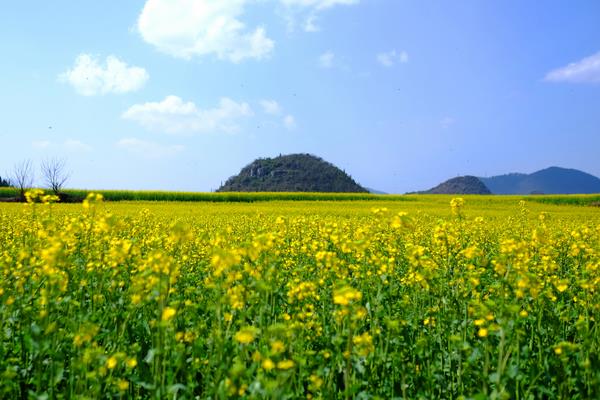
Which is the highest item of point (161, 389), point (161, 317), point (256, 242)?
point (256, 242)

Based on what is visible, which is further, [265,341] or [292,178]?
[292,178]

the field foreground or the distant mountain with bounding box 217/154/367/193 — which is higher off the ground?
the distant mountain with bounding box 217/154/367/193

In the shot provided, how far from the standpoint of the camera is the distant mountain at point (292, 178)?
375ft

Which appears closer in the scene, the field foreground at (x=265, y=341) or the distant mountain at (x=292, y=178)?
the field foreground at (x=265, y=341)

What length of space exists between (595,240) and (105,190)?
49.7 meters

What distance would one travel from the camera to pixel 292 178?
118 metres

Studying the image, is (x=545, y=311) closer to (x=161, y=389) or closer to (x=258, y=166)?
(x=161, y=389)

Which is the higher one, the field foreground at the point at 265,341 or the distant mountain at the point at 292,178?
the distant mountain at the point at 292,178

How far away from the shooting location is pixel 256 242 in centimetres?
345

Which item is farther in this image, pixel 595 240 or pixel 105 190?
pixel 105 190

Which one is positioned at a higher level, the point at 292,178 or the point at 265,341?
the point at 292,178

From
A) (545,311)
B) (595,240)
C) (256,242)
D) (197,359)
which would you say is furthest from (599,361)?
(595,240)

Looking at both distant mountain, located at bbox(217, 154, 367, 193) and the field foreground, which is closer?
the field foreground

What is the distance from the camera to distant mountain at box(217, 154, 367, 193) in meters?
114
